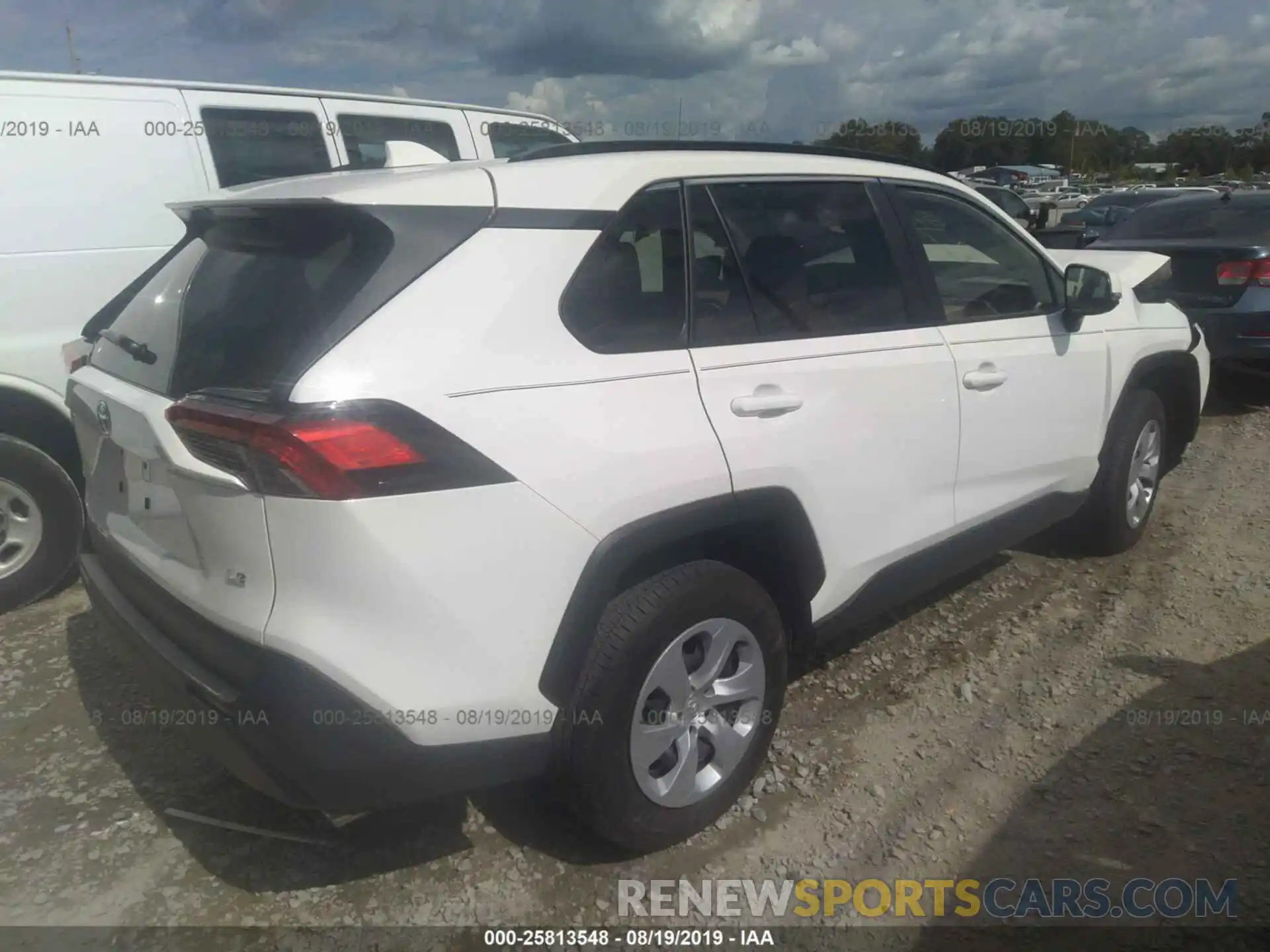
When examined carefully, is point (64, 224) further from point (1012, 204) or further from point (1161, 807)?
point (1012, 204)

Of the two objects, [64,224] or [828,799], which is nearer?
[828,799]

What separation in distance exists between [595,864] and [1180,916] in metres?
1.51

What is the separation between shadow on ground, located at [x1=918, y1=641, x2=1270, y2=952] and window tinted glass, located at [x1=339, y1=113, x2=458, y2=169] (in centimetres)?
395

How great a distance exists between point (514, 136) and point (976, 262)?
140 inches

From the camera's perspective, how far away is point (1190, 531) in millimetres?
5023

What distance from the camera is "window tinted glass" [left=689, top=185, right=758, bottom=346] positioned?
264 cm

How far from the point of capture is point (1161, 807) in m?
2.91

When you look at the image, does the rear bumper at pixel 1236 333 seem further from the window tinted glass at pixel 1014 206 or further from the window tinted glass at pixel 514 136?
the window tinted glass at pixel 1014 206

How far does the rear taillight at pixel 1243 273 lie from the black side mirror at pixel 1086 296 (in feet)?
12.3

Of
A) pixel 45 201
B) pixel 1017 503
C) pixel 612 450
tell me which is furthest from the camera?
pixel 45 201

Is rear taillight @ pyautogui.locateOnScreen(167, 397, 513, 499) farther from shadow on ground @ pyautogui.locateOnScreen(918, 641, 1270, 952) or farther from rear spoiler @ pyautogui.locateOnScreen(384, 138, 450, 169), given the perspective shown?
shadow on ground @ pyautogui.locateOnScreen(918, 641, 1270, 952)

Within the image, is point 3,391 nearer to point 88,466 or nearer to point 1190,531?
point 88,466

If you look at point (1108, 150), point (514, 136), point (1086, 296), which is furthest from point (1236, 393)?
point (1108, 150)

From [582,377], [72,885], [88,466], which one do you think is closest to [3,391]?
[88,466]
